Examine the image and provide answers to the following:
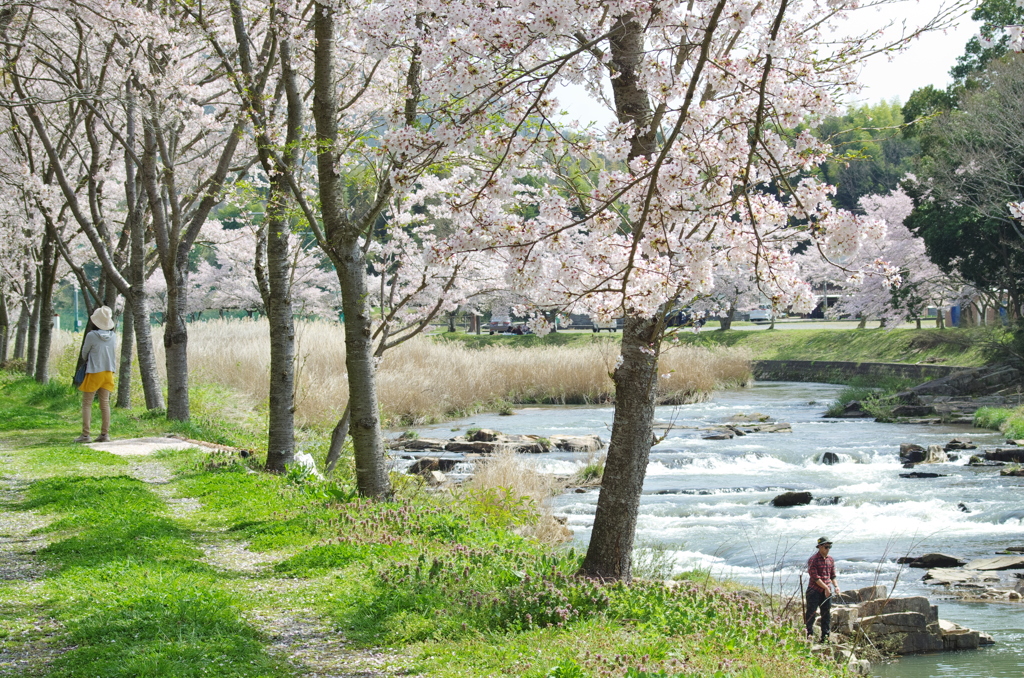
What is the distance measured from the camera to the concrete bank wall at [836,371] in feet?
96.5

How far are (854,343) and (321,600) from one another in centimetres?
3539

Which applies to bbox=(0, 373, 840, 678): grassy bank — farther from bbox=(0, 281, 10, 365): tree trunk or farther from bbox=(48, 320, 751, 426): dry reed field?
bbox=(0, 281, 10, 365): tree trunk

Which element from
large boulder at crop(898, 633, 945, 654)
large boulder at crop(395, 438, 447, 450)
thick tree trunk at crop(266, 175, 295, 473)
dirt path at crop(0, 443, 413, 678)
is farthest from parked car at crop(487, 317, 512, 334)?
dirt path at crop(0, 443, 413, 678)

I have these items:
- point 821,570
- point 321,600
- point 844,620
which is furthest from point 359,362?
point 844,620

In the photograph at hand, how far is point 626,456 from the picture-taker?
624 centimetres

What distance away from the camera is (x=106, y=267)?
14.1 metres

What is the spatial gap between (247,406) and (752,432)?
1111 centimetres

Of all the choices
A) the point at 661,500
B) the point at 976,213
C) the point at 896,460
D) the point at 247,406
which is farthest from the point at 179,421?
the point at 976,213

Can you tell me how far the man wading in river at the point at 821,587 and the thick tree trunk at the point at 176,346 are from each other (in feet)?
31.5

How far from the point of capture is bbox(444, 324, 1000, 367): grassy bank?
30.7 meters

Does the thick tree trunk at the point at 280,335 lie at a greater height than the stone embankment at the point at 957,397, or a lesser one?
greater

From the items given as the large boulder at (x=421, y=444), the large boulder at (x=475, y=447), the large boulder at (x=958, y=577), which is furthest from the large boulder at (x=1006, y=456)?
the large boulder at (x=421, y=444)

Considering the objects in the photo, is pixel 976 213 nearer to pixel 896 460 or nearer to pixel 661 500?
pixel 896 460

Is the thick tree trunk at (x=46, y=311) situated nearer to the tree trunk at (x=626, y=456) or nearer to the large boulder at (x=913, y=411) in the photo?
→ the tree trunk at (x=626, y=456)
